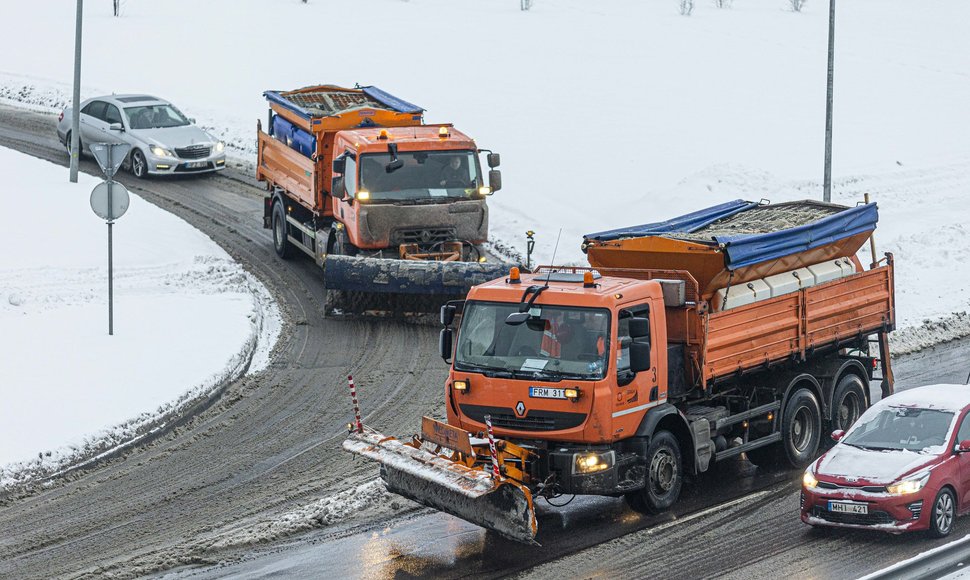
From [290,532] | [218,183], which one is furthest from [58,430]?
[218,183]

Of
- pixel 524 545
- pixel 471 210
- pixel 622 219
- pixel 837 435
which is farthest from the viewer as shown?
pixel 622 219

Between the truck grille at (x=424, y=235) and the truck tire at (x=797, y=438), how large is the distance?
7454mm

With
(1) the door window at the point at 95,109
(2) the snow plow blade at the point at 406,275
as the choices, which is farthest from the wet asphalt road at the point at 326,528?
(1) the door window at the point at 95,109

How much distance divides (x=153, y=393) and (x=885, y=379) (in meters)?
9.48

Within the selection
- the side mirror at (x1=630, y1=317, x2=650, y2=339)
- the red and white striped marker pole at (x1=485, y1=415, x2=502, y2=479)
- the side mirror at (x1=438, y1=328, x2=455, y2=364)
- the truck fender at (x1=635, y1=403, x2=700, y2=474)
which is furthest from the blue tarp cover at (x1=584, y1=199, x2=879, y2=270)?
the red and white striped marker pole at (x1=485, y1=415, x2=502, y2=479)

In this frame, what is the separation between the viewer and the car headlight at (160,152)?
2830 cm

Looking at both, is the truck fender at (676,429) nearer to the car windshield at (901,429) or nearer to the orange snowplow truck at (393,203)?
the car windshield at (901,429)

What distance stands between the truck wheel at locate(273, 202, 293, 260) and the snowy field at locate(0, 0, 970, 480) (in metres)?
1.16

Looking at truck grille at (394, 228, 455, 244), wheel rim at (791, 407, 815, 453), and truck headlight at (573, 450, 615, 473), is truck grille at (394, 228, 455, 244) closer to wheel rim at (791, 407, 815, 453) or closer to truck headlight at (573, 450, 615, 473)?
wheel rim at (791, 407, 815, 453)

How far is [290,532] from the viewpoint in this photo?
12922 mm

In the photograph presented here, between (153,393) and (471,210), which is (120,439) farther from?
(471,210)

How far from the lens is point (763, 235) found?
1437cm

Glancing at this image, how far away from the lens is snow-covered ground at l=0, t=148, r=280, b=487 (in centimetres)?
1589

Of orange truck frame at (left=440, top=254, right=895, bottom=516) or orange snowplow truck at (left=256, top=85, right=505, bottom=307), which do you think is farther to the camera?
orange snowplow truck at (left=256, top=85, right=505, bottom=307)
